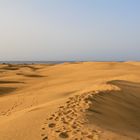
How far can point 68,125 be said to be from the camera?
7.94m

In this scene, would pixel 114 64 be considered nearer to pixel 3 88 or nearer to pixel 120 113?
pixel 3 88

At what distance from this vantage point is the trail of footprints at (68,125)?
23.6 feet

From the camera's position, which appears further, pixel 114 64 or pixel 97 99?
pixel 114 64

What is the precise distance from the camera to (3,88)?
19.9 meters

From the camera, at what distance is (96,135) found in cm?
730

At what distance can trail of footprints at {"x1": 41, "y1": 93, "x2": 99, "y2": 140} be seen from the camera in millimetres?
7195

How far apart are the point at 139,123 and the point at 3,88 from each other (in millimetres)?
11508

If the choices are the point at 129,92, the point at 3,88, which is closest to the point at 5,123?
the point at 129,92

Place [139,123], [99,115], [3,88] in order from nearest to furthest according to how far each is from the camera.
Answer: [99,115] → [139,123] → [3,88]

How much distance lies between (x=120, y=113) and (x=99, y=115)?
1.31 m

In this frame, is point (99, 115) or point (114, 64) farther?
point (114, 64)

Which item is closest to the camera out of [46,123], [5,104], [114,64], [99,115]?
[46,123]

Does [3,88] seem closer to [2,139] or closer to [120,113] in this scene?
[120,113]

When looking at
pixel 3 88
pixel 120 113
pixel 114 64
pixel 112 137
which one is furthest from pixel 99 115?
pixel 114 64
